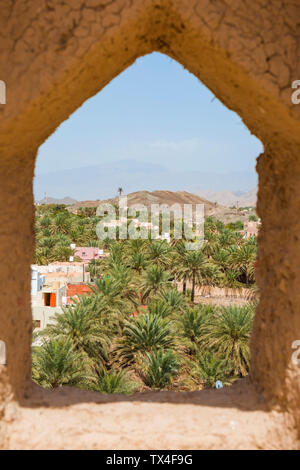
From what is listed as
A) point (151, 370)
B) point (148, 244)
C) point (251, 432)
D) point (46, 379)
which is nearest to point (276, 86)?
point (251, 432)

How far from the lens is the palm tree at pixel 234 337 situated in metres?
13.4

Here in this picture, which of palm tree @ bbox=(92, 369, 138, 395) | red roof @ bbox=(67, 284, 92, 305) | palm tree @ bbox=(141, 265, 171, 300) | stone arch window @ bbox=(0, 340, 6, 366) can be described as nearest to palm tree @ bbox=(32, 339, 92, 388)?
palm tree @ bbox=(92, 369, 138, 395)

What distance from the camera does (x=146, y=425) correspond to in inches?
116

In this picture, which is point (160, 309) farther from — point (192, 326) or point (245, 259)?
point (245, 259)

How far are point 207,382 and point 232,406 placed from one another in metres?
9.30

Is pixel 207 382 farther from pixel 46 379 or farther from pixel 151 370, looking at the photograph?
pixel 46 379

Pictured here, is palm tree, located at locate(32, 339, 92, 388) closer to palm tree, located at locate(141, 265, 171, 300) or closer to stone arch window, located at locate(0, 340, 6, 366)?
stone arch window, located at locate(0, 340, 6, 366)

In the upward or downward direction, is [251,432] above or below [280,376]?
below

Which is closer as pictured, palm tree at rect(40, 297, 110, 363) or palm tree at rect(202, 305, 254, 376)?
palm tree at rect(202, 305, 254, 376)

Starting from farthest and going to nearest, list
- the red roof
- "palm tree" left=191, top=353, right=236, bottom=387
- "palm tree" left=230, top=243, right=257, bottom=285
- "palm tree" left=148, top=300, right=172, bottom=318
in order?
1. "palm tree" left=230, top=243, right=257, bottom=285
2. the red roof
3. "palm tree" left=148, top=300, right=172, bottom=318
4. "palm tree" left=191, top=353, right=236, bottom=387

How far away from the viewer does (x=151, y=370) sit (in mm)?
12195

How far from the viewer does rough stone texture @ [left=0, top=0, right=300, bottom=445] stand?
240 centimetres

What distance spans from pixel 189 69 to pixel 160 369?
35.0 ft

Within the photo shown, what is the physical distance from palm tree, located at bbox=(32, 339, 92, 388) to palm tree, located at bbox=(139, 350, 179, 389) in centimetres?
201
